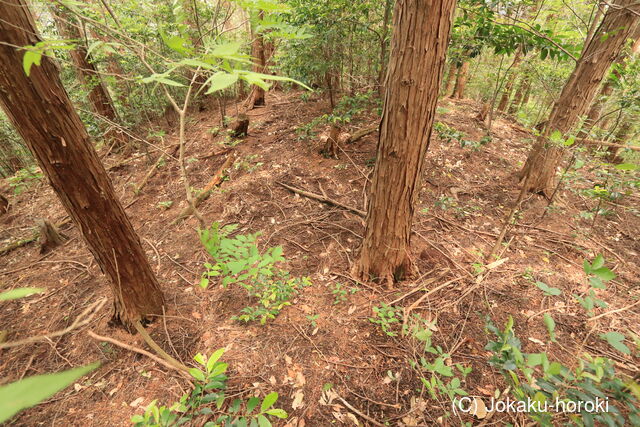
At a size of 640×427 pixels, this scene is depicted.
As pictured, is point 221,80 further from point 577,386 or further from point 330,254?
point 330,254

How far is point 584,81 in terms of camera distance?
357 centimetres

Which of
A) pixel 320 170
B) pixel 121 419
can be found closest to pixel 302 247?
pixel 320 170

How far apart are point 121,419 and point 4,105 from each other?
7.90 feet

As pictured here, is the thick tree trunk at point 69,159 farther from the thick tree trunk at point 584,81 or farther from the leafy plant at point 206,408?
the thick tree trunk at point 584,81

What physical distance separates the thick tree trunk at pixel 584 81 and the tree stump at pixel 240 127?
201 inches

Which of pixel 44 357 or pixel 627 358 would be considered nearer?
pixel 627 358

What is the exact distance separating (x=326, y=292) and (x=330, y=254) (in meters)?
0.58

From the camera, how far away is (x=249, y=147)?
5.68m

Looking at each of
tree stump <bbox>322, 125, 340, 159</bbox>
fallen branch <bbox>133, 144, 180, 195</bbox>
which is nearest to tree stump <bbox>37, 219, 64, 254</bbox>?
fallen branch <bbox>133, 144, 180, 195</bbox>

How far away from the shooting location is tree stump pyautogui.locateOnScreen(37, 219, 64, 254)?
14.1 feet

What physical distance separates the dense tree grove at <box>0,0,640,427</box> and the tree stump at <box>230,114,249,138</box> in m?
0.87

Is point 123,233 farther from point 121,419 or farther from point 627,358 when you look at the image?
point 627,358

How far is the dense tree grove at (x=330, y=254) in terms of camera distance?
5.31 feet

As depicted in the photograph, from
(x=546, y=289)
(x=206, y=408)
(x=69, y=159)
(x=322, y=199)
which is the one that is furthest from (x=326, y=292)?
(x=69, y=159)
